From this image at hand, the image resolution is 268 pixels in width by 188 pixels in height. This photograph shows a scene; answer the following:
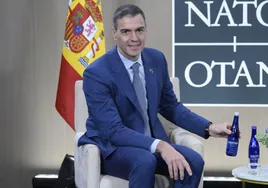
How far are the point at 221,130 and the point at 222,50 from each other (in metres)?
1.69

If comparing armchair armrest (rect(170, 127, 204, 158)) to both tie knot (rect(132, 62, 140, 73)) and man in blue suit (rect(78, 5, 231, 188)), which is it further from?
tie knot (rect(132, 62, 140, 73))

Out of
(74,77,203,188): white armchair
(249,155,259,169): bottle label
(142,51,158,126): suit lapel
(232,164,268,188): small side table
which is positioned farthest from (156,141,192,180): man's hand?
(249,155,259,169): bottle label

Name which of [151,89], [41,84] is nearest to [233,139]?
[151,89]

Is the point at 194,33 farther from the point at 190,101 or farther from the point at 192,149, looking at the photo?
the point at 192,149

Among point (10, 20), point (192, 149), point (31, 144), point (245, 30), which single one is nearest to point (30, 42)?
point (10, 20)

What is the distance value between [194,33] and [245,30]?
44cm

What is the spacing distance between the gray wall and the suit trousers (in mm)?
1786

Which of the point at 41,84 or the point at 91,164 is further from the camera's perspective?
the point at 41,84

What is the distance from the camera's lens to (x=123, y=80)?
2.94m

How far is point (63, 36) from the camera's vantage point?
456 centimetres

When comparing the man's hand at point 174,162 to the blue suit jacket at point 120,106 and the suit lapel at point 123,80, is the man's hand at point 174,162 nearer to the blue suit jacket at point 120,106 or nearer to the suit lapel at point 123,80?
the blue suit jacket at point 120,106

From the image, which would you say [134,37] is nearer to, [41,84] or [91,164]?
[91,164]

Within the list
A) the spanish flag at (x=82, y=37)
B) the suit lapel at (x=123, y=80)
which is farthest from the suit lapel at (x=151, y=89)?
the spanish flag at (x=82, y=37)

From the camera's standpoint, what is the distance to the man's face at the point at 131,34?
2899 millimetres
